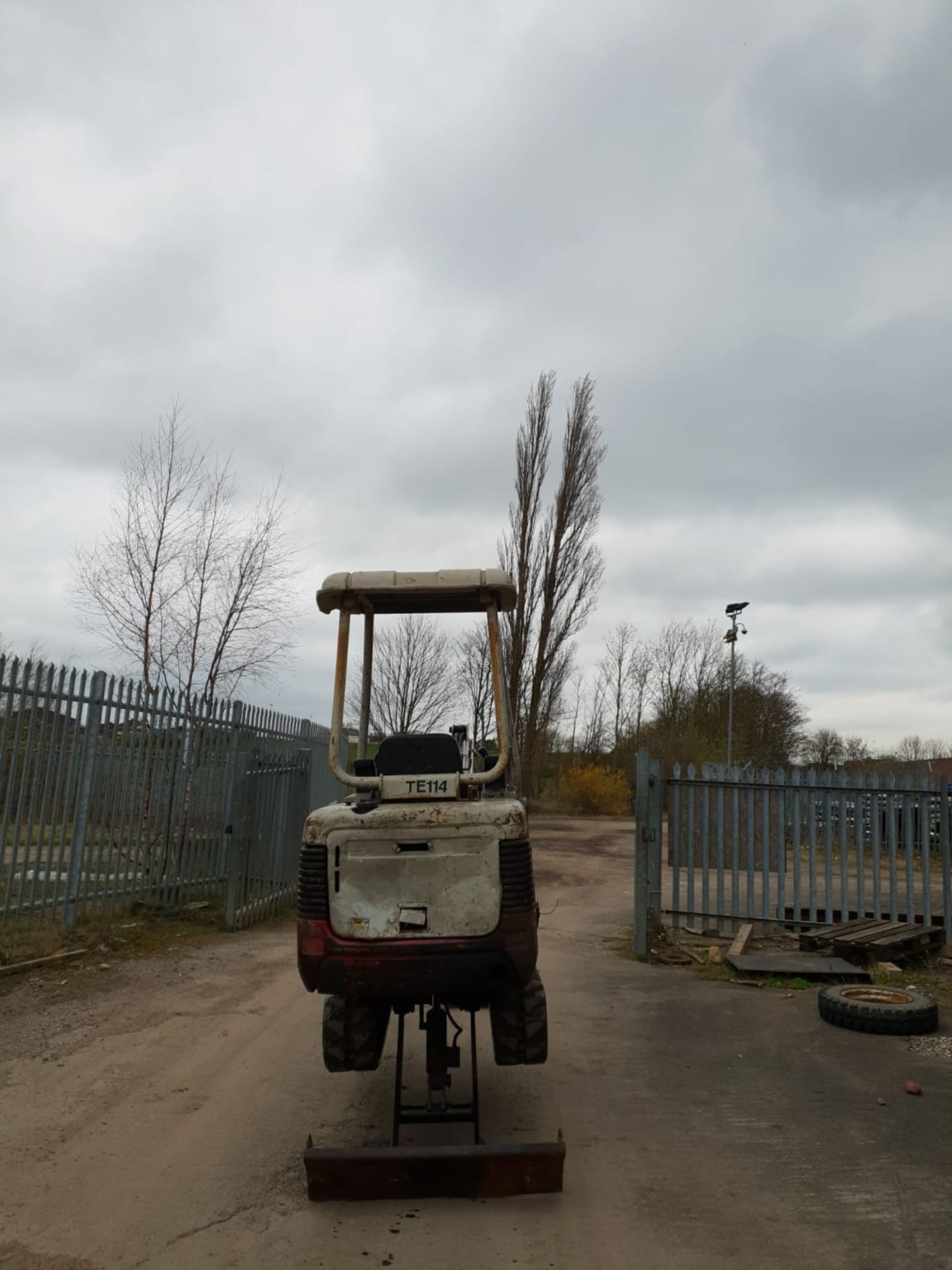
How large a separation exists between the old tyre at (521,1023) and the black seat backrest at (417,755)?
48.6 inches

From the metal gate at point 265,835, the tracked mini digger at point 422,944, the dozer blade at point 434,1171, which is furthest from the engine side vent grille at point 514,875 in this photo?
the metal gate at point 265,835

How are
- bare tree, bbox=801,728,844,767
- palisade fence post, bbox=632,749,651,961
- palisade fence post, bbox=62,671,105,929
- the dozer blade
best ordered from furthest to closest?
bare tree, bbox=801,728,844,767
palisade fence post, bbox=632,749,651,961
palisade fence post, bbox=62,671,105,929
the dozer blade

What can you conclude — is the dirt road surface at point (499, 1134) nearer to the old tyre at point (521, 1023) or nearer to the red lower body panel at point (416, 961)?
the old tyre at point (521, 1023)

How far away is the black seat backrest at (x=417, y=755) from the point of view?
508 cm

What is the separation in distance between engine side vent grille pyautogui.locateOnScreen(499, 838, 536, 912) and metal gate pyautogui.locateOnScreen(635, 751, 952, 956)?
214 inches

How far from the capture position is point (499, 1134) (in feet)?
15.5

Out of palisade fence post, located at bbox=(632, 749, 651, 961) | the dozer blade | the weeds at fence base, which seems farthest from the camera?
palisade fence post, located at bbox=(632, 749, 651, 961)

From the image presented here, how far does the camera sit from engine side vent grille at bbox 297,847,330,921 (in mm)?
4082

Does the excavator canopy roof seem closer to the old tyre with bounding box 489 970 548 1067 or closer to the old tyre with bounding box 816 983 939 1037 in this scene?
the old tyre with bounding box 489 970 548 1067

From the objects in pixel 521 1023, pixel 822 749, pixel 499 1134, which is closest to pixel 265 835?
pixel 499 1134

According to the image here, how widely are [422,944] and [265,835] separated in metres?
7.60

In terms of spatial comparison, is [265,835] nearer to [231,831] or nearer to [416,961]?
[231,831]

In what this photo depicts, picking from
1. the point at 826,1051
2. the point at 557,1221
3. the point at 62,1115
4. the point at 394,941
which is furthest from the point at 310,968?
the point at 826,1051

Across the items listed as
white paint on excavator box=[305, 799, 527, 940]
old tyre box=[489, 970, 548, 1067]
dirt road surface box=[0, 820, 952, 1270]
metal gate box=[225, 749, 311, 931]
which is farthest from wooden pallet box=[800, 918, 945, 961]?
white paint on excavator box=[305, 799, 527, 940]
